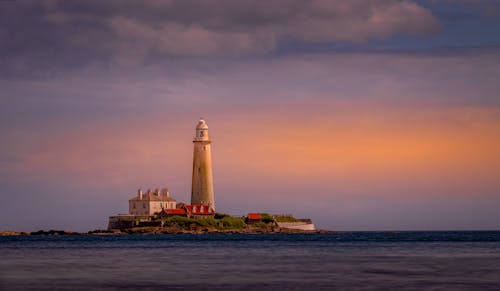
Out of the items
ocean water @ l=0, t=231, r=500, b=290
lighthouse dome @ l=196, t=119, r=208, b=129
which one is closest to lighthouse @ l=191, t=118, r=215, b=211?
lighthouse dome @ l=196, t=119, r=208, b=129

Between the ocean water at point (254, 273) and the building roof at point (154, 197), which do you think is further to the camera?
the building roof at point (154, 197)

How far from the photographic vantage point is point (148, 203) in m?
152

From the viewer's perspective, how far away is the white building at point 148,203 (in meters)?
152

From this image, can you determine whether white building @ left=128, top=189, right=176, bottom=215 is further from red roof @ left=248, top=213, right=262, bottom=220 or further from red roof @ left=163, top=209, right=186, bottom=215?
red roof @ left=248, top=213, right=262, bottom=220

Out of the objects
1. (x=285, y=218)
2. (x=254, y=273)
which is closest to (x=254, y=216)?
(x=285, y=218)

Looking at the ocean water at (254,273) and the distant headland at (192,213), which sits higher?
the distant headland at (192,213)

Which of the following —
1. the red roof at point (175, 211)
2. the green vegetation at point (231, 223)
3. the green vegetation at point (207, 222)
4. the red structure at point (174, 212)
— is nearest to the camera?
the green vegetation at point (207, 222)

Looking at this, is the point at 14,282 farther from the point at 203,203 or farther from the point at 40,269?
the point at 203,203

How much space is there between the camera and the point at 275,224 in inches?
6462

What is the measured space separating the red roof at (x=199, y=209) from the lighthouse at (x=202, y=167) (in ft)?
3.79

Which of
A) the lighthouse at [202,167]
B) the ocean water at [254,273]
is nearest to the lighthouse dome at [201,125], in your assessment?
the lighthouse at [202,167]

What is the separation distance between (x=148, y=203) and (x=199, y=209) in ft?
33.5

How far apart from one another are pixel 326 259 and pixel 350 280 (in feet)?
63.2

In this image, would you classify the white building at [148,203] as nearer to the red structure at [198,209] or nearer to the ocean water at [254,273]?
the red structure at [198,209]
